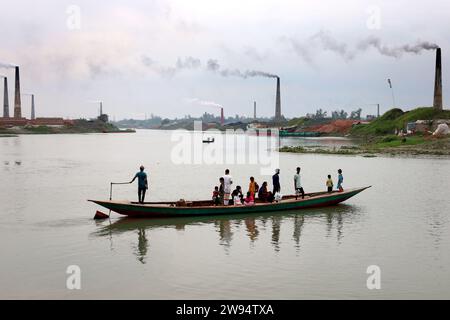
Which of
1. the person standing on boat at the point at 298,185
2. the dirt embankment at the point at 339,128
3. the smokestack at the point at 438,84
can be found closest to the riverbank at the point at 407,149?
the smokestack at the point at 438,84

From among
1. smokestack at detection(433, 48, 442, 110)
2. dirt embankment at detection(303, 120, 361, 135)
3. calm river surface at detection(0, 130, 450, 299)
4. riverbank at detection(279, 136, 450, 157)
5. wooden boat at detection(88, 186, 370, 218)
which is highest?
smokestack at detection(433, 48, 442, 110)

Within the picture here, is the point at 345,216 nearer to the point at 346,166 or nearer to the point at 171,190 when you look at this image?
the point at 171,190

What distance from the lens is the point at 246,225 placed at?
2191 centimetres

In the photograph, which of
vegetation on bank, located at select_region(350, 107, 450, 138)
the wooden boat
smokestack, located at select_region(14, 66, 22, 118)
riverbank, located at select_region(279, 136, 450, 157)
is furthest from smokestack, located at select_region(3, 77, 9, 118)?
the wooden boat

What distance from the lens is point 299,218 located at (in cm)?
2355

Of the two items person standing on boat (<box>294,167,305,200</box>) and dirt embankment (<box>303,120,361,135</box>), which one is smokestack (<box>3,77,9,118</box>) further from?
person standing on boat (<box>294,167,305,200</box>)

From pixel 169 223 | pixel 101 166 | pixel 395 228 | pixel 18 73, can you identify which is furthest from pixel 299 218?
pixel 18 73

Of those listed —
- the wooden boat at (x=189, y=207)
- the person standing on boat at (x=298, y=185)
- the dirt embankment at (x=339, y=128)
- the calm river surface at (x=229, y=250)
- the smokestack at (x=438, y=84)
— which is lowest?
the calm river surface at (x=229, y=250)

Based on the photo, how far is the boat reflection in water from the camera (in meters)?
19.4

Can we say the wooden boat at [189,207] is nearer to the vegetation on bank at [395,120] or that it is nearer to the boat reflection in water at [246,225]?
the boat reflection in water at [246,225]

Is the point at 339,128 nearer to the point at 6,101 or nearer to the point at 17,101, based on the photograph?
the point at 17,101

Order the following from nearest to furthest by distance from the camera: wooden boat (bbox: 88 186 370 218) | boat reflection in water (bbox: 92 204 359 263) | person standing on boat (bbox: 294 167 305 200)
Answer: boat reflection in water (bbox: 92 204 359 263), wooden boat (bbox: 88 186 370 218), person standing on boat (bbox: 294 167 305 200)

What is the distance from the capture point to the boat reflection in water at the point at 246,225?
19406 millimetres

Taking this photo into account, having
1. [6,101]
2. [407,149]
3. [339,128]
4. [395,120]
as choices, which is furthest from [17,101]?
[407,149]
